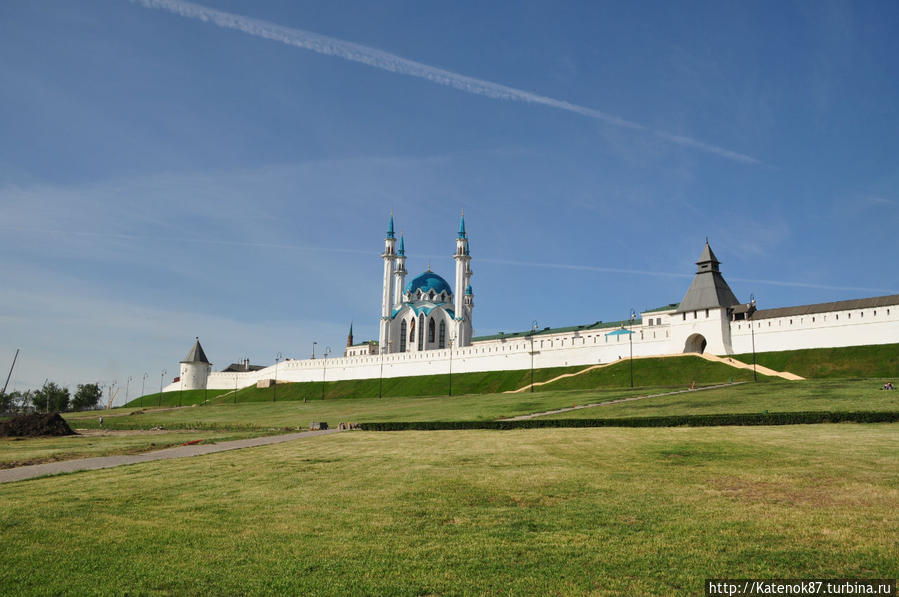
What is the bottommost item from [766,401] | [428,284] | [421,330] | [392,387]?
[766,401]

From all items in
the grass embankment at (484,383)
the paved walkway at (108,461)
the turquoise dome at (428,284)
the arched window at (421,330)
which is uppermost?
the turquoise dome at (428,284)

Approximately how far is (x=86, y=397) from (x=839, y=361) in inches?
5695

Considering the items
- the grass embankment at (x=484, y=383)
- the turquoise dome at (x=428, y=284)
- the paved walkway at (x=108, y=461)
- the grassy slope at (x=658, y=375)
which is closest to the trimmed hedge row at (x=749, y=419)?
the paved walkway at (x=108, y=461)

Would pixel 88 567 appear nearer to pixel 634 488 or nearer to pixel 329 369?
pixel 634 488

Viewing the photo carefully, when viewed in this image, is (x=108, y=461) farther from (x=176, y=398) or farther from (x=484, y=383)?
(x=176, y=398)

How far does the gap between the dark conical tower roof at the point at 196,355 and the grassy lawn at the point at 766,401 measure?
4398 inches

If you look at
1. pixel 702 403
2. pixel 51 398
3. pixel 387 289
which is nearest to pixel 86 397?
pixel 51 398

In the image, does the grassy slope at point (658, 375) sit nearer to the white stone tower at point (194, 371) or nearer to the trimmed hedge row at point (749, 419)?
the trimmed hedge row at point (749, 419)

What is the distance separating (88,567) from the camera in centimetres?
965

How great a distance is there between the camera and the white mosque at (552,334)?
73500mm

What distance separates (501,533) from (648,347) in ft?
258

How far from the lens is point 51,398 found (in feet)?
426

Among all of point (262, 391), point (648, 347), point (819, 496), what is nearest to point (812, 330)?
point (648, 347)

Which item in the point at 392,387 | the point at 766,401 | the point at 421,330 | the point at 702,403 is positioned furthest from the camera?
the point at 421,330
